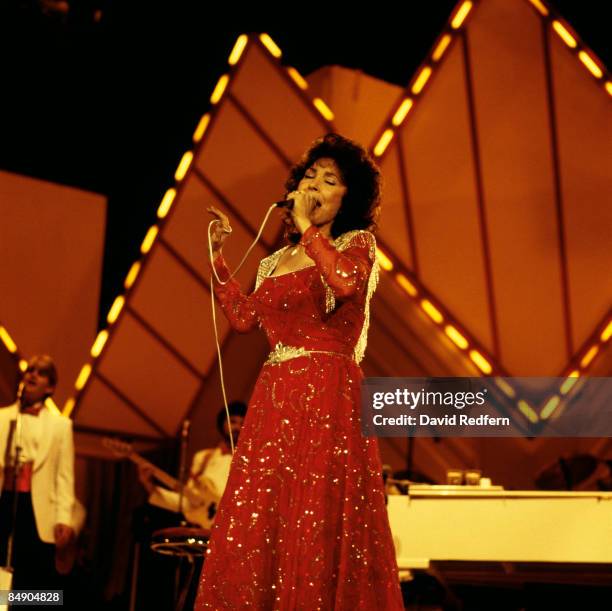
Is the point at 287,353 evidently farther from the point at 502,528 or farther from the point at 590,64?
the point at 590,64

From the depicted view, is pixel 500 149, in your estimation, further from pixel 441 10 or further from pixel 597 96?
pixel 441 10

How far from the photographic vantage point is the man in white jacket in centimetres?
468

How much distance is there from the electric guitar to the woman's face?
376 centimetres

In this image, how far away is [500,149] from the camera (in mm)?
6738

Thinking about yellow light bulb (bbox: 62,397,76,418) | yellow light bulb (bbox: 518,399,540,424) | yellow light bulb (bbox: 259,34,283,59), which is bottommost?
yellow light bulb (bbox: 518,399,540,424)

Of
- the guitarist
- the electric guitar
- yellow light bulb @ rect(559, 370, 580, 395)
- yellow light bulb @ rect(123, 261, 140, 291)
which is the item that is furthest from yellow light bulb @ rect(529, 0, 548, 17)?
the electric guitar

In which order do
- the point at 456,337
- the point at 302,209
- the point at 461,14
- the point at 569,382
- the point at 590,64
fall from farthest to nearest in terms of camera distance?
the point at 456,337, the point at 569,382, the point at 461,14, the point at 590,64, the point at 302,209

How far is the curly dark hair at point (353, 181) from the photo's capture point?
3.01m

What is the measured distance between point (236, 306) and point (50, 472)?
2.20m

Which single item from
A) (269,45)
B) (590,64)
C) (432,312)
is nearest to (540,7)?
(590,64)

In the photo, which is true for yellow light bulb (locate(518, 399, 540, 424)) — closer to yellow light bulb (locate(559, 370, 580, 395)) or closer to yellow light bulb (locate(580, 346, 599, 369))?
yellow light bulb (locate(559, 370, 580, 395))

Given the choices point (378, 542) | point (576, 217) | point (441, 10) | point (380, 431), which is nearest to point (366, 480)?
point (378, 542)

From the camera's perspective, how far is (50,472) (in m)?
4.82

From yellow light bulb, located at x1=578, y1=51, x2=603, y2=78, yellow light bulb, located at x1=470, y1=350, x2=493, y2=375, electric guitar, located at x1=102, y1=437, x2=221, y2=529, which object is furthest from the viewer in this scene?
yellow light bulb, located at x1=470, y1=350, x2=493, y2=375
